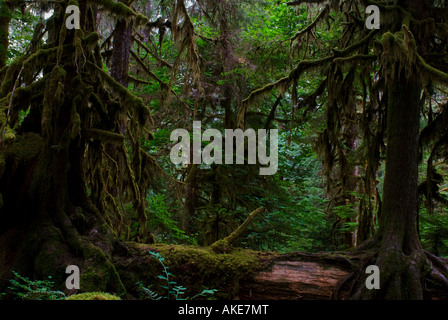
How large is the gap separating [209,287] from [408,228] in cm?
293

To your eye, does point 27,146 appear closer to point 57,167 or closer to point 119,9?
point 57,167

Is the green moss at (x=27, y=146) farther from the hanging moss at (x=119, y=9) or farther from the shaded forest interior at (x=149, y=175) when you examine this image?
the hanging moss at (x=119, y=9)

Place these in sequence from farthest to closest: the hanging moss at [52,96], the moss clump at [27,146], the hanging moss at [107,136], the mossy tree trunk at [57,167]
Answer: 1. the hanging moss at [107,136]
2. the moss clump at [27,146]
3. the hanging moss at [52,96]
4. the mossy tree trunk at [57,167]

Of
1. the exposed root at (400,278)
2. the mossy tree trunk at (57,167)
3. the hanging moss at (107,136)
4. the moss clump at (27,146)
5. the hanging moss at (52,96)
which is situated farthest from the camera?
the hanging moss at (107,136)

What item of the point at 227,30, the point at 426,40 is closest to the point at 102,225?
the point at 426,40

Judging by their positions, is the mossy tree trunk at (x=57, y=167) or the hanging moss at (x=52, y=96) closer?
the mossy tree trunk at (x=57, y=167)

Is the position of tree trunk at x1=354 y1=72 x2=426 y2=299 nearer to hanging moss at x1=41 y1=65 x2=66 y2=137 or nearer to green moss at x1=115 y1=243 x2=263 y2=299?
green moss at x1=115 y1=243 x2=263 y2=299

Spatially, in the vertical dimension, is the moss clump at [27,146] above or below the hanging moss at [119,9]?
below

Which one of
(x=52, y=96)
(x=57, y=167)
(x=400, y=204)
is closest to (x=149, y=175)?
(x=57, y=167)

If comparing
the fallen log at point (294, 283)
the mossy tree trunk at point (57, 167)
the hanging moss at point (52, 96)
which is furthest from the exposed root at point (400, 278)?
the hanging moss at point (52, 96)

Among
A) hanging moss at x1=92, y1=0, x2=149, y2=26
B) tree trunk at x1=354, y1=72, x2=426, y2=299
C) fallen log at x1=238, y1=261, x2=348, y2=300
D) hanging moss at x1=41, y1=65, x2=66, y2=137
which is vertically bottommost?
fallen log at x1=238, y1=261, x2=348, y2=300

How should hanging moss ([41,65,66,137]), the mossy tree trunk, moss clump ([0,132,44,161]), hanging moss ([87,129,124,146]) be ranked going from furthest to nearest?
hanging moss ([87,129,124,146]) < moss clump ([0,132,44,161]) < hanging moss ([41,65,66,137]) < the mossy tree trunk

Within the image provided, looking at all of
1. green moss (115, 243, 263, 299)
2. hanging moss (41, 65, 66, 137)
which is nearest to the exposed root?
green moss (115, 243, 263, 299)

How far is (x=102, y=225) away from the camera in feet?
16.8
